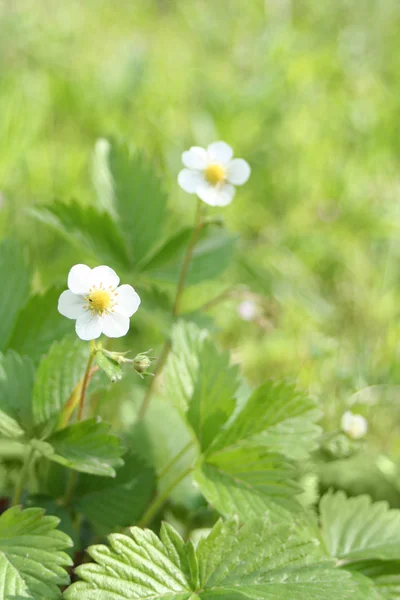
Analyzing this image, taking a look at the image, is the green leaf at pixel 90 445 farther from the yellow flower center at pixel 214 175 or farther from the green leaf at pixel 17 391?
the yellow flower center at pixel 214 175

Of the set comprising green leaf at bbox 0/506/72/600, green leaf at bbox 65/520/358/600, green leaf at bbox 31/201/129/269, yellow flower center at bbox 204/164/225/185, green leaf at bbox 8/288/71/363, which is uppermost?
yellow flower center at bbox 204/164/225/185

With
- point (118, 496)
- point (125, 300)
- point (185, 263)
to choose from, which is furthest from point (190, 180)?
point (118, 496)

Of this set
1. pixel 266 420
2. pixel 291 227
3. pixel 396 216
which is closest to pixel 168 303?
pixel 266 420

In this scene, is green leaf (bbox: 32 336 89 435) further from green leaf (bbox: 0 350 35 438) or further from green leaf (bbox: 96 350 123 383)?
green leaf (bbox: 96 350 123 383)

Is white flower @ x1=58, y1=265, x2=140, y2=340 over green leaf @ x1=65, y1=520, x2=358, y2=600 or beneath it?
over

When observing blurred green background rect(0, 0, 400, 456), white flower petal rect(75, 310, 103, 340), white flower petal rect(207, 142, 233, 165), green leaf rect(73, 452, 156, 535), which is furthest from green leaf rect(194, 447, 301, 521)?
white flower petal rect(207, 142, 233, 165)

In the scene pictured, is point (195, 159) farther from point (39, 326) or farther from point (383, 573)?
point (383, 573)
